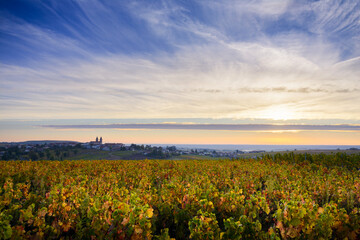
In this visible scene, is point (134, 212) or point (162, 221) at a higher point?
point (134, 212)

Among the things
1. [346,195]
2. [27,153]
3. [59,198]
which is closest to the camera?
[59,198]

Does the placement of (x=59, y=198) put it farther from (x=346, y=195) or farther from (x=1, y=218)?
(x=346, y=195)

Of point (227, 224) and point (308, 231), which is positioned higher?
point (227, 224)

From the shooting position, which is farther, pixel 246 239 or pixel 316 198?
pixel 316 198

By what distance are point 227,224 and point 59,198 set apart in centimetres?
434

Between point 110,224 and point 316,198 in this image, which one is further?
point 316,198

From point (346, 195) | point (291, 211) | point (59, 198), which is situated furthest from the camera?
point (346, 195)

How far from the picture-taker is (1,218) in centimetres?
343

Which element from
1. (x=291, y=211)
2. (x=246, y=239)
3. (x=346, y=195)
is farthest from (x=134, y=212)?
(x=346, y=195)

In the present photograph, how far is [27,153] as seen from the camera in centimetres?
8069

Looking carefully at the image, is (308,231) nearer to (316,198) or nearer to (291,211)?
(291,211)

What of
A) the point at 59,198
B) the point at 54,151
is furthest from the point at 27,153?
the point at 59,198

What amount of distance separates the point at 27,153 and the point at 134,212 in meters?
97.4

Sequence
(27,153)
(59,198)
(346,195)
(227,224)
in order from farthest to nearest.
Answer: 1. (27,153)
2. (346,195)
3. (59,198)
4. (227,224)
